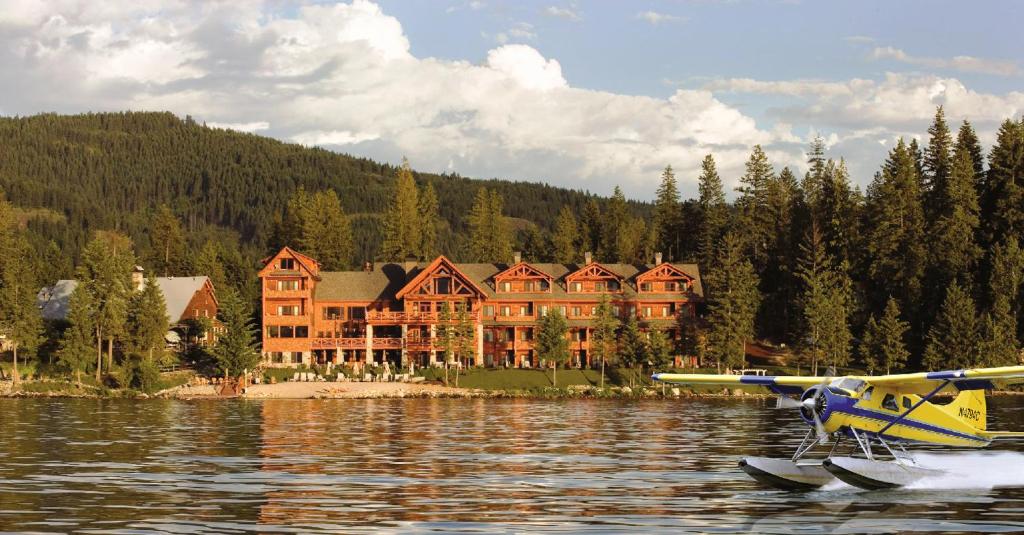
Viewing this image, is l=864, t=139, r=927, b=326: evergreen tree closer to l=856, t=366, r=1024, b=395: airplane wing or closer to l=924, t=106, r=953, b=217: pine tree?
l=924, t=106, r=953, b=217: pine tree

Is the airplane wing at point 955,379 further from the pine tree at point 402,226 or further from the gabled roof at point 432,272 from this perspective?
the pine tree at point 402,226

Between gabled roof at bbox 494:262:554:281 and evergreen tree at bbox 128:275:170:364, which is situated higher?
gabled roof at bbox 494:262:554:281

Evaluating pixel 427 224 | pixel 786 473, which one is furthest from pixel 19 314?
pixel 786 473

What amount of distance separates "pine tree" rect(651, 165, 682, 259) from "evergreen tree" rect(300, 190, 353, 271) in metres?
32.4

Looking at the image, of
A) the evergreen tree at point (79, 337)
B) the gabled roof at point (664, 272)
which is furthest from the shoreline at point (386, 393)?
the gabled roof at point (664, 272)

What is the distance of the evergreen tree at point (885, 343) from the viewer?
255ft

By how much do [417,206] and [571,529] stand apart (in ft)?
326

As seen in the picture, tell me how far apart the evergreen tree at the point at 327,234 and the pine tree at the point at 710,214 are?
1414 inches

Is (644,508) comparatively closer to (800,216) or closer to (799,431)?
(799,431)

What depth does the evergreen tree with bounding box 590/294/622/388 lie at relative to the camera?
8088cm

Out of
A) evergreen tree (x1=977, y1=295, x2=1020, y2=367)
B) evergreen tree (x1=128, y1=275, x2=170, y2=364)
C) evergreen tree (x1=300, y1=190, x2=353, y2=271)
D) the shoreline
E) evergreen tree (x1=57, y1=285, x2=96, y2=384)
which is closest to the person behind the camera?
the shoreline

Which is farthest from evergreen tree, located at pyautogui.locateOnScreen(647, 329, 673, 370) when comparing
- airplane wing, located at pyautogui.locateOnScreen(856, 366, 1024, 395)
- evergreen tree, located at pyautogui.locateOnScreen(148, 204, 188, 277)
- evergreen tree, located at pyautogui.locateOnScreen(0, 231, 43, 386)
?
evergreen tree, located at pyautogui.locateOnScreen(148, 204, 188, 277)

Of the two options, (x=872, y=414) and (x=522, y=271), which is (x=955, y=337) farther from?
(x=872, y=414)

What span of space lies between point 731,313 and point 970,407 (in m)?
51.3
